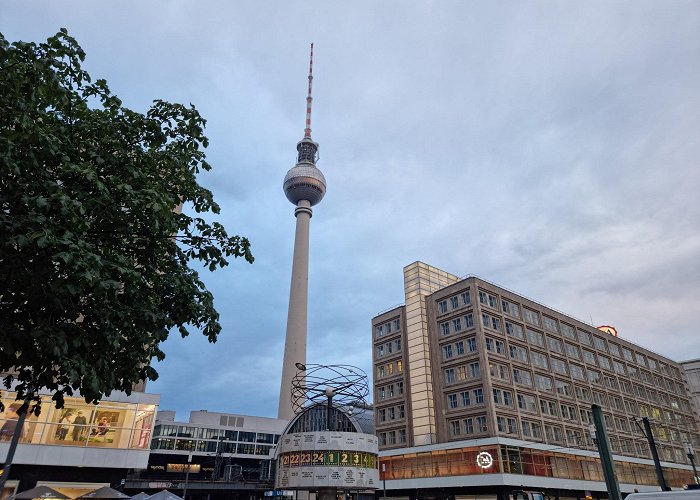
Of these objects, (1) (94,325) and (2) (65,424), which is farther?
(2) (65,424)

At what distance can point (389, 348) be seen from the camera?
70.0m

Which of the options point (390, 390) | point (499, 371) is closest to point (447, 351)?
point (499, 371)

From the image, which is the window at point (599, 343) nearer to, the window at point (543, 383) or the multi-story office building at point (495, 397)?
the multi-story office building at point (495, 397)

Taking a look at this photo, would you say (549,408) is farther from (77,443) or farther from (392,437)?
(77,443)

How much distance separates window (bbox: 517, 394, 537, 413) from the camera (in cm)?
5603

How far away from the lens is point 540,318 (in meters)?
66.9

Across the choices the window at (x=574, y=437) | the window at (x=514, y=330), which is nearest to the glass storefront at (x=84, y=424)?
the window at (x=514, y=330)

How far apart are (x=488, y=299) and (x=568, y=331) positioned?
1978 centimetres

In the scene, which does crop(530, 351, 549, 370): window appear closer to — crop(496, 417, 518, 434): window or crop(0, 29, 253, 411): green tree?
crop(496, 417, 518, 434): window

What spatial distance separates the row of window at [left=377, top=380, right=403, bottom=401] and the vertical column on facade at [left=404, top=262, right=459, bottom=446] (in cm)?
243

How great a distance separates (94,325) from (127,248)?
6.85 ft

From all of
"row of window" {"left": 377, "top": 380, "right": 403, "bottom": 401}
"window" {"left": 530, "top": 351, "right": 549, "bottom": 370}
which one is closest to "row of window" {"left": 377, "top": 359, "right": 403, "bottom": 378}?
"row of window" {"left": 377, "top": 380, "right": 403, "bottom": 401}

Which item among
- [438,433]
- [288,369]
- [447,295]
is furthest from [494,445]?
[288,369]

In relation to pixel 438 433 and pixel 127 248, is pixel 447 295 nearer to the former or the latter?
pixel 438 433
